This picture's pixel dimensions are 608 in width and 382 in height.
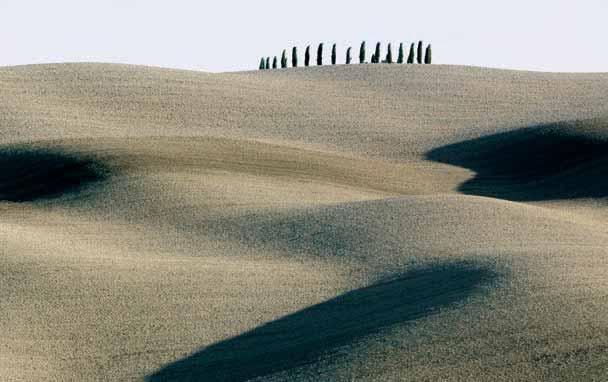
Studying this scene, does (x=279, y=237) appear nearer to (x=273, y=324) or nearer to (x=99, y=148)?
(x=273, y=324)

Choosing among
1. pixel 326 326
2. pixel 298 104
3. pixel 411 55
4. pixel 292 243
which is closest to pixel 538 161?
pixel 298 104

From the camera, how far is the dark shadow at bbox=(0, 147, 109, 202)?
25672 mm

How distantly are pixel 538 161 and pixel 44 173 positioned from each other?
41.9 ft

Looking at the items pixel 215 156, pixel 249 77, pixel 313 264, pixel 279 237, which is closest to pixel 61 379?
pixel 313 264

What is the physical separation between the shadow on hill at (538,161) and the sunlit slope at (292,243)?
9 cm

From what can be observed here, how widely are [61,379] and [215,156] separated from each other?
1554 centimetres

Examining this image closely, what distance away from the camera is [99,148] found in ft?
94.0

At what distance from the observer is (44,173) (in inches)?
1082

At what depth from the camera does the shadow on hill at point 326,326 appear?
12477mm

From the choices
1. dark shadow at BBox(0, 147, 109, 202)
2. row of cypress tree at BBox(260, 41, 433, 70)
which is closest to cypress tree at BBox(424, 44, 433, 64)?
row of cypress tree at BBox(260, 41, 433, 70)

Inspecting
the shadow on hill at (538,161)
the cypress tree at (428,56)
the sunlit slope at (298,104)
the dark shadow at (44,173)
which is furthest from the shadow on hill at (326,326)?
the cypress tree at (428,56)

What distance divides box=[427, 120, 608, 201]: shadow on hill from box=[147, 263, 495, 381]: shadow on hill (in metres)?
13.3

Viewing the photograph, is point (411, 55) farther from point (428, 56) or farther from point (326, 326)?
point (326, 326)

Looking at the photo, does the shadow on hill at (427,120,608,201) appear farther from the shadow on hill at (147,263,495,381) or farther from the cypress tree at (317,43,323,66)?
the cypress tree at (317,43,323,66)
